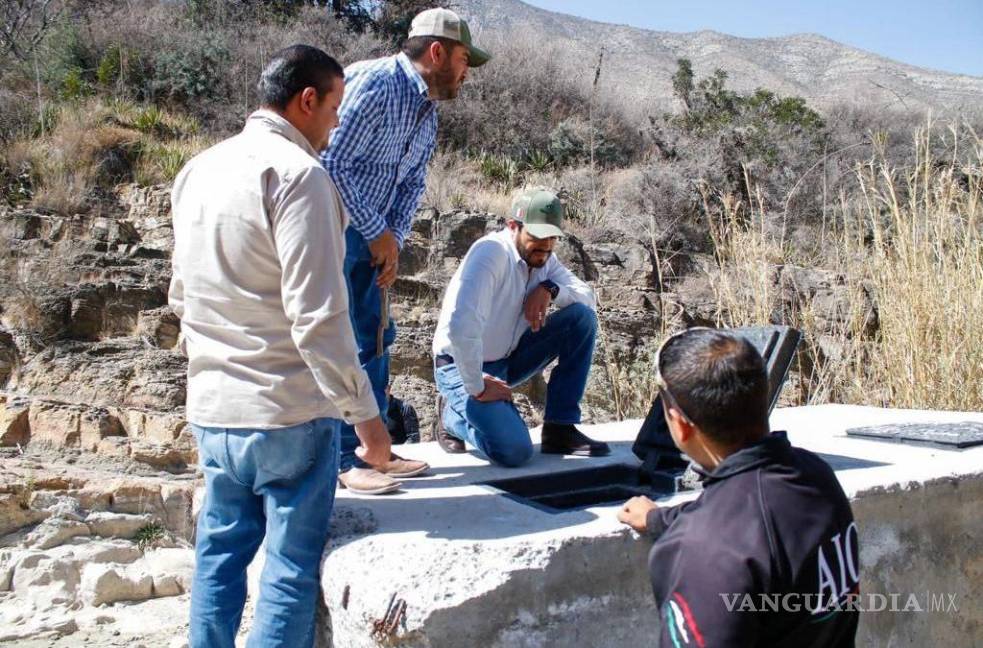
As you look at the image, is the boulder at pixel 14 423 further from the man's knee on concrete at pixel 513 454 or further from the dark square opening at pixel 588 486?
the dark square opening at pixel 588 486

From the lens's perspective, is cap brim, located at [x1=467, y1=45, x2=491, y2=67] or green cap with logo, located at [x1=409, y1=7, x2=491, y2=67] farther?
cap brim, located at [x1=467, y1=45, x2=491, y2=67]

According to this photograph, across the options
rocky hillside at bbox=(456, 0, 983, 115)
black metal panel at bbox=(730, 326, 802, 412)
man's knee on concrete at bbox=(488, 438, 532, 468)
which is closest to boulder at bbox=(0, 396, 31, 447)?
man's knee on concrete at bbox=(488, 438, 532, 468)

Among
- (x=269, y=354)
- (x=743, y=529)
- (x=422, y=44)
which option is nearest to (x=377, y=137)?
(x=422, y=44)

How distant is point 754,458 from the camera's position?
72.4 inches

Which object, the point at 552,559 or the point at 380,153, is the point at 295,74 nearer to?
the point at 380,153

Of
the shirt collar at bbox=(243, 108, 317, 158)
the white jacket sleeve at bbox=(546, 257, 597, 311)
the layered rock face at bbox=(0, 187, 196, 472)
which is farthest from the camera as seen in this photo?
the layered rock face at bbox=(0, 187, 196, 472)

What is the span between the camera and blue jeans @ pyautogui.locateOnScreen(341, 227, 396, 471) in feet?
10.6

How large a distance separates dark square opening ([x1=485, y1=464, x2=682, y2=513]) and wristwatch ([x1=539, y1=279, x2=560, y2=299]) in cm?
82

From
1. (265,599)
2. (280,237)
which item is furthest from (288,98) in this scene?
(265,599)

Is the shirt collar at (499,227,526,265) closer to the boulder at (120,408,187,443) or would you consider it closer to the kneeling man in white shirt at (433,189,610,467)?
the kneeling man in white shirt at (433,189,610,467)

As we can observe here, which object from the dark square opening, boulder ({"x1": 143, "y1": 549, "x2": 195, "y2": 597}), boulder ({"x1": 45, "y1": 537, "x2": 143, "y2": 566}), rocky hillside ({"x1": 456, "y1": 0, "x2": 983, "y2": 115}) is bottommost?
boulder ({"x1": 143, "y1": 549, "x2": 195, "y2": 597})

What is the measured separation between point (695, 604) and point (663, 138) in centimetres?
1195

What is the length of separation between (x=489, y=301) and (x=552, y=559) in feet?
5.05

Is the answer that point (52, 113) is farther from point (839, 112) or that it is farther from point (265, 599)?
point (839, 112)
